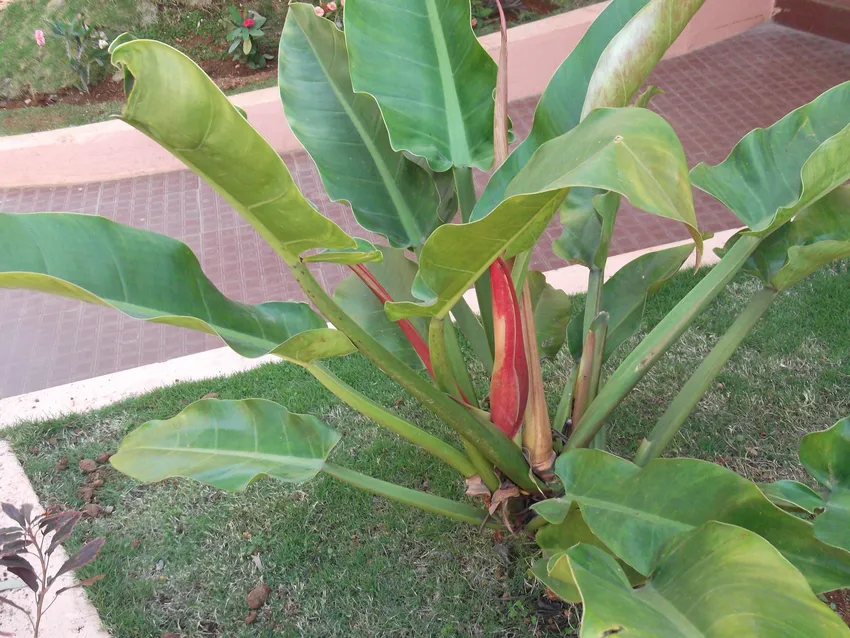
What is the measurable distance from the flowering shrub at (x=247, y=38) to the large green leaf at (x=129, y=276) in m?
5.32

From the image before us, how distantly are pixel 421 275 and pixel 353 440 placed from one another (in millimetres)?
1702

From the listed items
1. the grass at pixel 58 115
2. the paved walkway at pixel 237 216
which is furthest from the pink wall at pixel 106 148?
the grass at pixel 58 115

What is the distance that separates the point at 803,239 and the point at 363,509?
160cm

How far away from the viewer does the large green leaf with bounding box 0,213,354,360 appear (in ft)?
4.08

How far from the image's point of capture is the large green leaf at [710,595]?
39.8 inches

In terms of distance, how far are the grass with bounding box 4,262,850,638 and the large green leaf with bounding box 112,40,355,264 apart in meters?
1.35

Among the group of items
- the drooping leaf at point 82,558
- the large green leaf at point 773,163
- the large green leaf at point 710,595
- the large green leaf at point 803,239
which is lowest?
the drooping leaf at point 82,558

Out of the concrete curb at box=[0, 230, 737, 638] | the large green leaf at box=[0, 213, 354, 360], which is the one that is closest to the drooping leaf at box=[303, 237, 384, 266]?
the large green leaf at box=[0, 213, 354, 360]

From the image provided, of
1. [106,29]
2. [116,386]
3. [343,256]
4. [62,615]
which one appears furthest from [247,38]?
[343,256]

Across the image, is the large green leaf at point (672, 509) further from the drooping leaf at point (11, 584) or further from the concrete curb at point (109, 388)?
the concrete curb at point (109, 388)

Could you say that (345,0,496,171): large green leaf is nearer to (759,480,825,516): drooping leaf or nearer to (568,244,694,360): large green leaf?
(568,244,694,360): large green leaf

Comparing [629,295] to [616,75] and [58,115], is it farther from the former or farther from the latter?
[58,115]

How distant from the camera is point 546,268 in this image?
3895 mm

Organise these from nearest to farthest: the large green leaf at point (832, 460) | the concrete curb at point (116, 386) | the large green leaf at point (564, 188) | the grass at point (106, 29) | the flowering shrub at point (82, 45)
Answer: the large green leaf at point (564, 188), the large green leaf at point (832, 460), the concrete curb at point (116, 386), the flowering shrub at point (82, 45), the grass at point (106, 29)
